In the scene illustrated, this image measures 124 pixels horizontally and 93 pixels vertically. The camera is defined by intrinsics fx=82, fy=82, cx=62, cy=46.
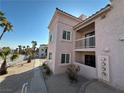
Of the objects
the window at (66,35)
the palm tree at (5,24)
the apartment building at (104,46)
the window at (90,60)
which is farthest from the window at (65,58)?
the palm tree at (5,24)

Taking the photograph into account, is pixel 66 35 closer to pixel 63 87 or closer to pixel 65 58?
pixel 65 58

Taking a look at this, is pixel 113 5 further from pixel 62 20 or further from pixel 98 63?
pixel 62 20

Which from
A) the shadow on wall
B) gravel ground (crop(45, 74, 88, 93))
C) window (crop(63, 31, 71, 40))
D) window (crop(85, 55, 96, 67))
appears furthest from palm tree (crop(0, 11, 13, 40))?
window (crop(85, 55, 96, 67))

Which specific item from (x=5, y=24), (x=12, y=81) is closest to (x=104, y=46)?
(x=12, y=81)

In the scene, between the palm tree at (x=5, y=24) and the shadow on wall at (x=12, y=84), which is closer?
the shadow on wall at (x=12, y=84)

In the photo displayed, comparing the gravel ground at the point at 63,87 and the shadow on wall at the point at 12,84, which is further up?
the gravel ground at the point at 63,87

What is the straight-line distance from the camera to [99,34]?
888 centimetres

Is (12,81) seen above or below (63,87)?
below

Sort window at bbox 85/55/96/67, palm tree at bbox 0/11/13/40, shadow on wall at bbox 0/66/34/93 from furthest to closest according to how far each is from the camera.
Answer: palm tree at bbox 0/11/13/40 → window at bbox 85/55/96/67 → shadow on wall at bbox 0/66/34/93

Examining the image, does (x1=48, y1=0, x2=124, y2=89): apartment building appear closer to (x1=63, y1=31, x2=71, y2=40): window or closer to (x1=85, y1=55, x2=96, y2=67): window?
(x1=85, y1=55, x2=96, y2=67): window

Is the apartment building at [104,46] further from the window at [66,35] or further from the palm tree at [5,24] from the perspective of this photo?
the palm tree at [5,24]

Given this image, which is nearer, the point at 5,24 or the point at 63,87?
the point at 63,87

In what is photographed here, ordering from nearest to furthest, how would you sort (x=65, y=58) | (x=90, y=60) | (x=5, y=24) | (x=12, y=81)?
(x=12, y=81), (x=90, y=60), (x=65, y=58), (x=5, y=24)

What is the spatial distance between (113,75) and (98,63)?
1.86 m
